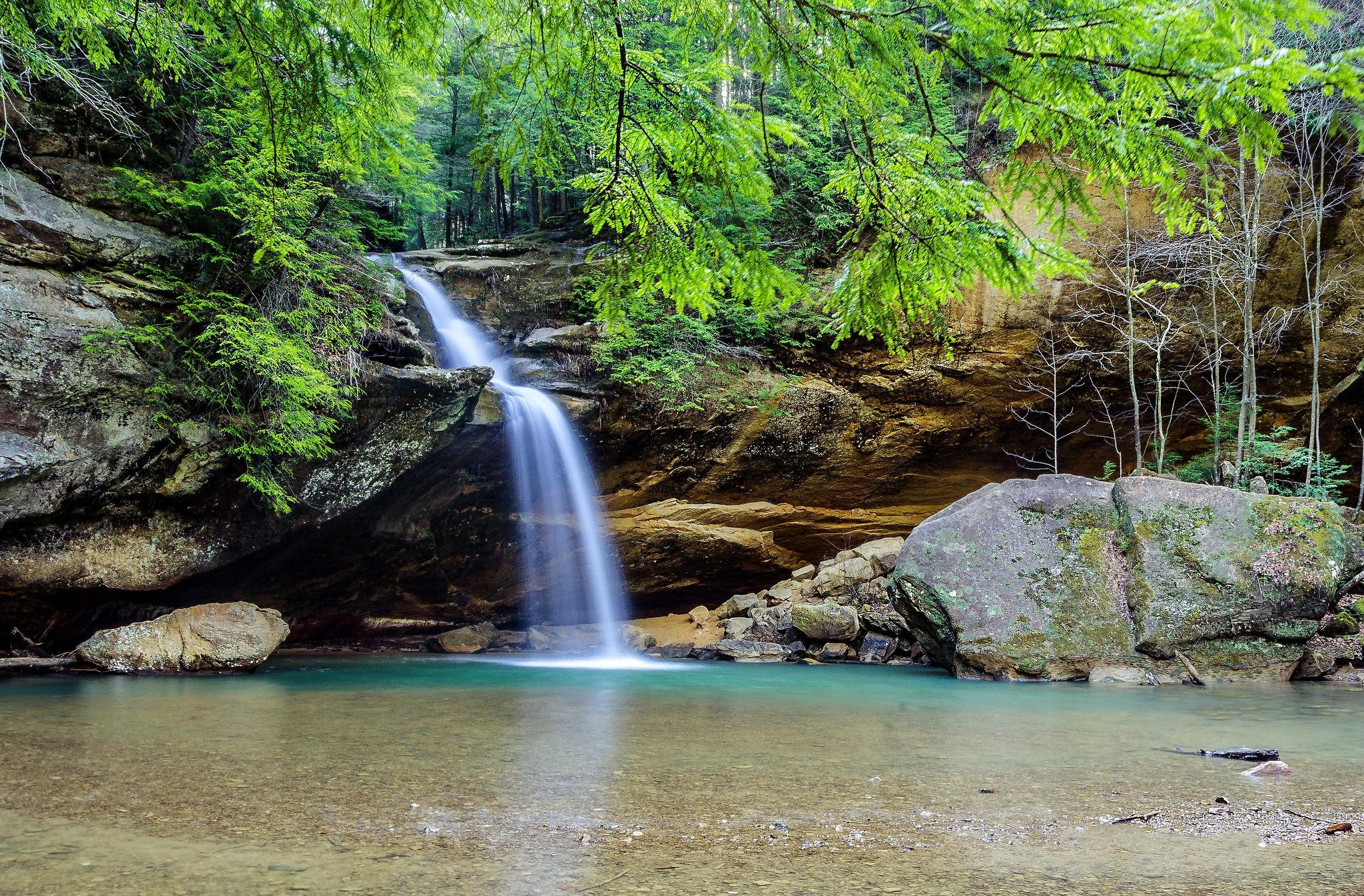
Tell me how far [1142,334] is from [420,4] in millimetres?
14794

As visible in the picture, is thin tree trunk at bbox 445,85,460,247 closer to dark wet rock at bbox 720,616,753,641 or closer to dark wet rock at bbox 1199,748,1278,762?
dark wet rock at bbox 720,616,753,641

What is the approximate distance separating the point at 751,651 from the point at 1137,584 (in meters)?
6.13

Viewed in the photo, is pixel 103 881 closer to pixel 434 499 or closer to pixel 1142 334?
pixel 434 499

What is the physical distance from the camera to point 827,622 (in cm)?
1337

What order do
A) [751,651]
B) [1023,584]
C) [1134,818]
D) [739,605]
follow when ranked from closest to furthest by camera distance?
[1134,818] < [1023,584] < [751,651] < [739,605]

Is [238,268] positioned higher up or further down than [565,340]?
higher up

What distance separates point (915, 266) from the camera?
315 cm

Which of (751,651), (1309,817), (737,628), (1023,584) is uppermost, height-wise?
(1023,584)

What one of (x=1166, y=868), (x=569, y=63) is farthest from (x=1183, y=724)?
(x=569, y=63)

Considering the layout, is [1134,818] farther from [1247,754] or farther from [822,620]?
[822,620]

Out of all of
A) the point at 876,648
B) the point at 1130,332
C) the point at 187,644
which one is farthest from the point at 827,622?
the point at 187,644

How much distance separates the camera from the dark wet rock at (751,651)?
44.1 ft

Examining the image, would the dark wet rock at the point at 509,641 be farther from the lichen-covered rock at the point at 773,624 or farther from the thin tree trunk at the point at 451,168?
the thin tree trunk at the point at 451,168

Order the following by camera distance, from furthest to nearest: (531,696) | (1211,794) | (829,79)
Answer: (531,696) < (1211,794) < (829,79)
